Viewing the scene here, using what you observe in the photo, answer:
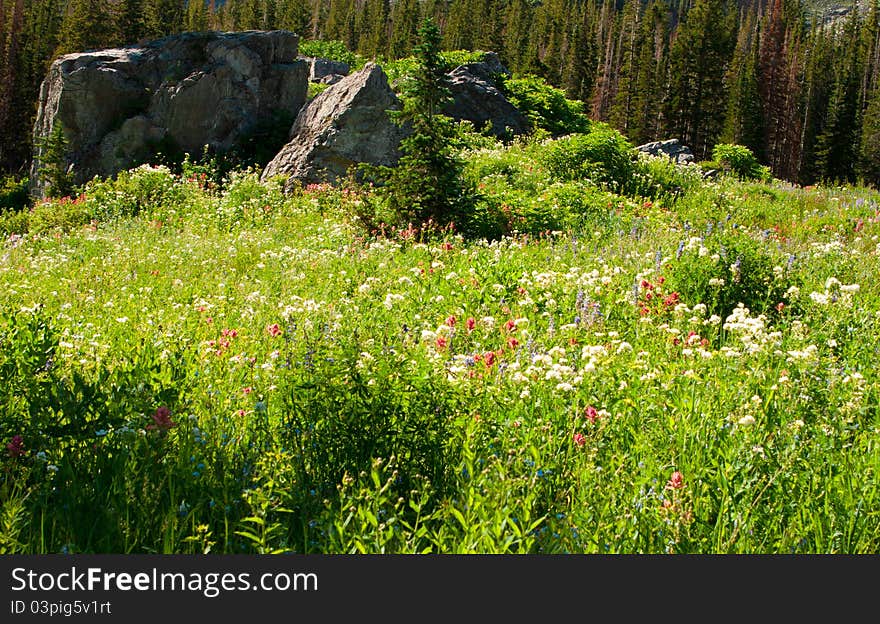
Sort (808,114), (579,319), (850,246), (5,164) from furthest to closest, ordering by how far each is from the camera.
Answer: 1. (808,114)
2. (5,164)
3. (850,246)
4. (579,319)

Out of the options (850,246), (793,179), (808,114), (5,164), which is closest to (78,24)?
(5,164)

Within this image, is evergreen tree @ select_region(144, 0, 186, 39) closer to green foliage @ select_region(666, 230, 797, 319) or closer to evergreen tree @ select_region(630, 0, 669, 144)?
evergreen tree @ select_region(630, 0, 669, 144)

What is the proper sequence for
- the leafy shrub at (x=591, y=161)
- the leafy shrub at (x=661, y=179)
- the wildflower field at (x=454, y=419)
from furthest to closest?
the leafy shrub at (x=661, y=179)
the leafy shrub at (x=591, y=161)
the wildflower field at (x=454, y=419)

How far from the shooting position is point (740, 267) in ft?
21.0

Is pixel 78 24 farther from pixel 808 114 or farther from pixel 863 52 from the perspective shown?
pixel 863 52

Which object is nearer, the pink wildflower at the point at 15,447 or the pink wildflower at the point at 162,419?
the pink wildflower at the point at 15,447

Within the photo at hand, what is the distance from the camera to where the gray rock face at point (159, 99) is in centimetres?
Result: 1752

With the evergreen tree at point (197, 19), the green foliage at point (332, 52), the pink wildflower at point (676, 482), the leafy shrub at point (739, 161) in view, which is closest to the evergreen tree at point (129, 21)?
the green foliage at point (332, 52)

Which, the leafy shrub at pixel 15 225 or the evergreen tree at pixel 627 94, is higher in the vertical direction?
the evergreen tree at pixel 627 94

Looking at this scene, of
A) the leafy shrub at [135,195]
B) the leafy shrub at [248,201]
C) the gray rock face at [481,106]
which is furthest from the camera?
the gray rock face at [481,106]

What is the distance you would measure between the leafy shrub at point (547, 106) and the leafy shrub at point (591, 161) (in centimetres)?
1110

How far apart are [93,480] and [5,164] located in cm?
5191

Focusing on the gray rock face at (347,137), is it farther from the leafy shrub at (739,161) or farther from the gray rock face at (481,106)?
the leafy shrub at (739,161)

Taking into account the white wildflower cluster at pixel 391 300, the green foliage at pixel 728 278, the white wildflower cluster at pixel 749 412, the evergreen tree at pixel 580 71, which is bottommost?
the white wildflower cluster at pixel 749 412
